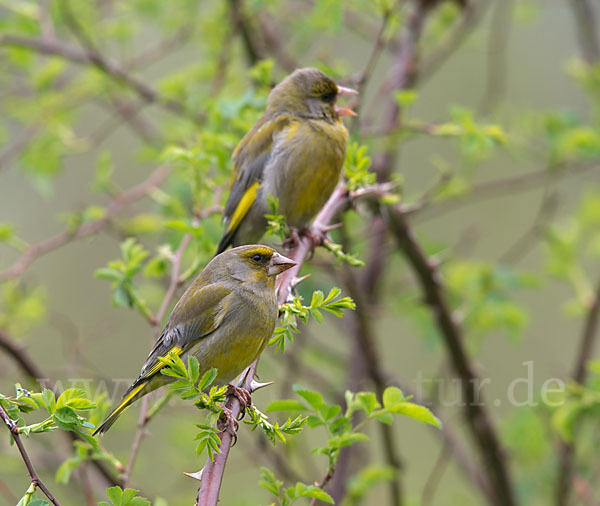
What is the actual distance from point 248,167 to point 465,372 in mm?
1984

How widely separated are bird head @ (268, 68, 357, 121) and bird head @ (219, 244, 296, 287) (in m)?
1.31

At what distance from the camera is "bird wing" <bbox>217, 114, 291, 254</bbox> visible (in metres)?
3.81

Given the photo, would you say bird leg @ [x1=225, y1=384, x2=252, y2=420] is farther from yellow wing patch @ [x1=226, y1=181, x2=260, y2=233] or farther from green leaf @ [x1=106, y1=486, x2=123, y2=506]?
yellow wing patch @ [x1=226, y1=181, x2=260, y2=233]

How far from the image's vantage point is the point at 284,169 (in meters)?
3.96

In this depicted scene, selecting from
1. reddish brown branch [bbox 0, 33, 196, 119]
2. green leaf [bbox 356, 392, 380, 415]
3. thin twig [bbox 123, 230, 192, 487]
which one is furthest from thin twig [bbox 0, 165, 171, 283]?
green leaf [bbox 356, 392, 380, 415]

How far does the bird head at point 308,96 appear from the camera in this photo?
4.19 metres

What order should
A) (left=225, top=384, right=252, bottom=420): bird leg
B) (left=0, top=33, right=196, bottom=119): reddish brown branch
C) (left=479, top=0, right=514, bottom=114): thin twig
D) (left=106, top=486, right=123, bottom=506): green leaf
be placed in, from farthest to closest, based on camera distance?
(left=479, top=0, right=514, bottom=114): thin twig < (left=0, top=33, right=196, bottom=119): reddish brown branch < (left=225, top=384, right=252, bottom=420): bird leg < (left=106, top=486, right=123, bottom=506): green leaf

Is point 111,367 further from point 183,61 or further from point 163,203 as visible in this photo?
point 163,203

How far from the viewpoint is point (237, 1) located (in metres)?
5.23

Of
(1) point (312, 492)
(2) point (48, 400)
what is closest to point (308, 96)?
(1) point (312, 492)

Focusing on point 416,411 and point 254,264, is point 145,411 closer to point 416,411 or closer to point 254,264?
point 254,264

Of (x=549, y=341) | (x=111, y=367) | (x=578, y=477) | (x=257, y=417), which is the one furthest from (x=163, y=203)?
(x=549, y=341)

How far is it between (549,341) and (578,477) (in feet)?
13.8

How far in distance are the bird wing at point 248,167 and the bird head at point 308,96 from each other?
0.12 metres
